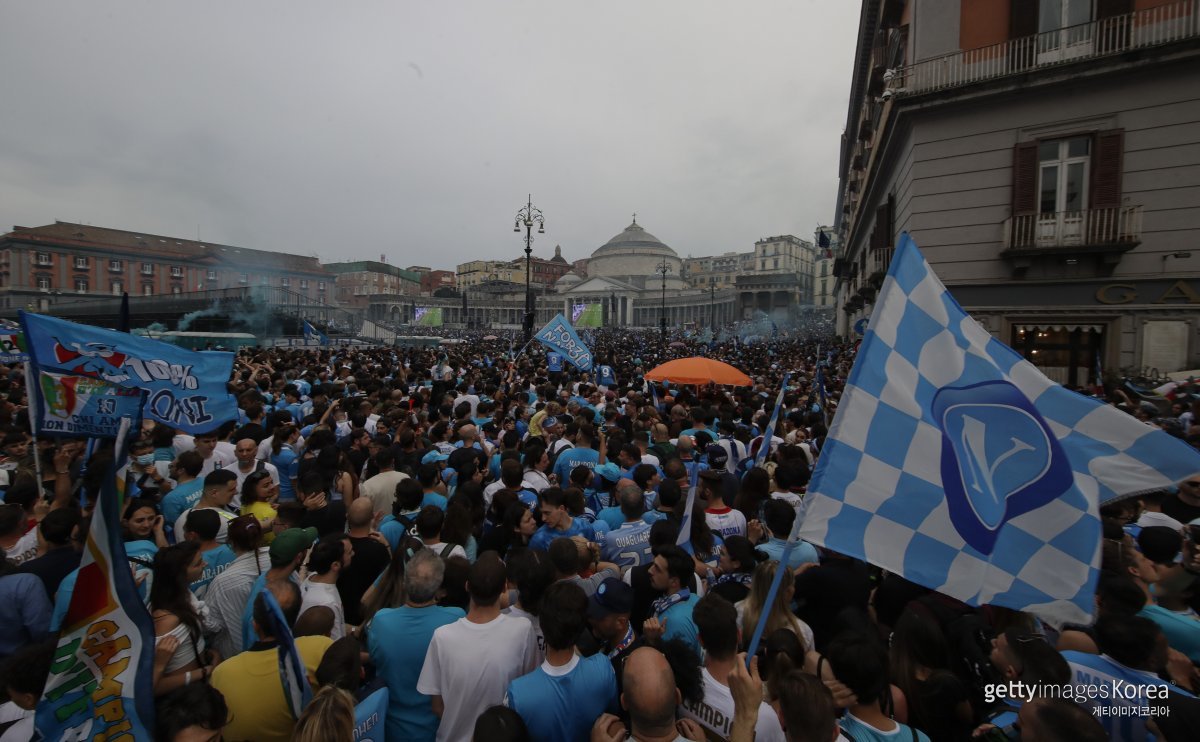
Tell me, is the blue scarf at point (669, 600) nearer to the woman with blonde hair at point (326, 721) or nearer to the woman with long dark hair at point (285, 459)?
the woman with blonde hair at point (326, 721)

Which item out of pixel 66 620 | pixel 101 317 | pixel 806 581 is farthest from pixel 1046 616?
pixel 101 317

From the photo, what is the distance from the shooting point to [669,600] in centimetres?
312

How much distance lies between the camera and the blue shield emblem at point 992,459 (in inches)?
102

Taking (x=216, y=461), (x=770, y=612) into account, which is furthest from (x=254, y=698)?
(x=216, y=461)

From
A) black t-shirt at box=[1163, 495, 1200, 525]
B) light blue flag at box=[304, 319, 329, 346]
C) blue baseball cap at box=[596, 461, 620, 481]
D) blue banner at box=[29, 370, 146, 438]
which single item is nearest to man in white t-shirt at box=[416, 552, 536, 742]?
blue baseball cap at box=[596, 461, 620, 481]

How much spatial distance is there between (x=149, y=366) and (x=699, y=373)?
764cm

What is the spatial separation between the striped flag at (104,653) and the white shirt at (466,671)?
1.06 m

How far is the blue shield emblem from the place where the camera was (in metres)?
2.60

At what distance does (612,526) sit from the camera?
4.55 m

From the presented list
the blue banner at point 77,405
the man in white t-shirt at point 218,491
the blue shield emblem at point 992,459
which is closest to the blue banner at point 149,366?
the blue banner at point 77,405

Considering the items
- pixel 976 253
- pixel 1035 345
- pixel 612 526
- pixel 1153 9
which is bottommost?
pixel 612 526

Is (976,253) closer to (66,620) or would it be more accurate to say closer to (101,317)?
(66,620)

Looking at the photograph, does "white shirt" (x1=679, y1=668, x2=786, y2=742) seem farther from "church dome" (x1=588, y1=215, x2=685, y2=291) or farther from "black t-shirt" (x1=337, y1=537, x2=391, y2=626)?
"church dome" (x1=588, y1=215, x2=685, y2=291)

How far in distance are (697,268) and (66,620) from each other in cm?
14626
